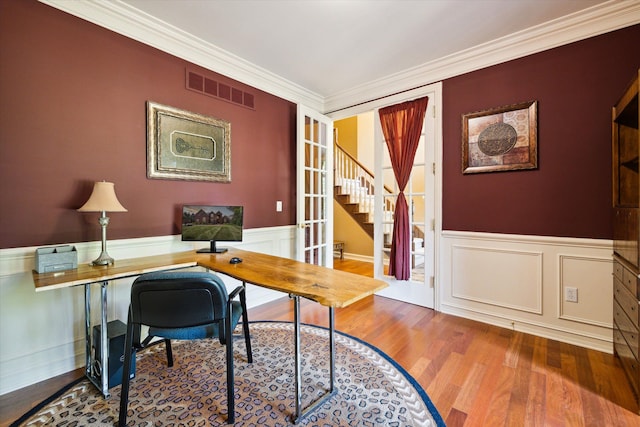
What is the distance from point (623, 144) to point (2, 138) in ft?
13.8

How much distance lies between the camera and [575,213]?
2.38 meters

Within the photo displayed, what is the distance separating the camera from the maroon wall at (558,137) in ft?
7.39

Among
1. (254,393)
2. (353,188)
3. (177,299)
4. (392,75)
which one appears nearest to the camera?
(177,299)

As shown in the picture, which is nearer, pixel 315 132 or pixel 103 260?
pixel 103 260

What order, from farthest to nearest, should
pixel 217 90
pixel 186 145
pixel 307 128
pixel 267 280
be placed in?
pixel 307 128 < pixel 217 90 < pixel 186 145 < pixel 267 280

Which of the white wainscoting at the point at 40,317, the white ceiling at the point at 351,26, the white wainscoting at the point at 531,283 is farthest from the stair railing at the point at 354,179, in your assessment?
the white wainscoting at the point at 40,317

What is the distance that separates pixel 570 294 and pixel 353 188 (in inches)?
153

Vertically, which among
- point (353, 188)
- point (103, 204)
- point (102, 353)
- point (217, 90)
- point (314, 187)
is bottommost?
point (102, 353)

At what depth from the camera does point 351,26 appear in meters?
2.40

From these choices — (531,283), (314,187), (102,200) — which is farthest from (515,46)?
(102,200)

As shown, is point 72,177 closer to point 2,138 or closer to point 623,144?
point 2,138

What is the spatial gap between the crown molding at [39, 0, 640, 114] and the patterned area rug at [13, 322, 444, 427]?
2.61 m

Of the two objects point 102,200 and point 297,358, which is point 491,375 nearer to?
point 297,358

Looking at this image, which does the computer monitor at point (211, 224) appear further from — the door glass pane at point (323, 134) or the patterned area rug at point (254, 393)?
the door glass pane at point (323, 134)
